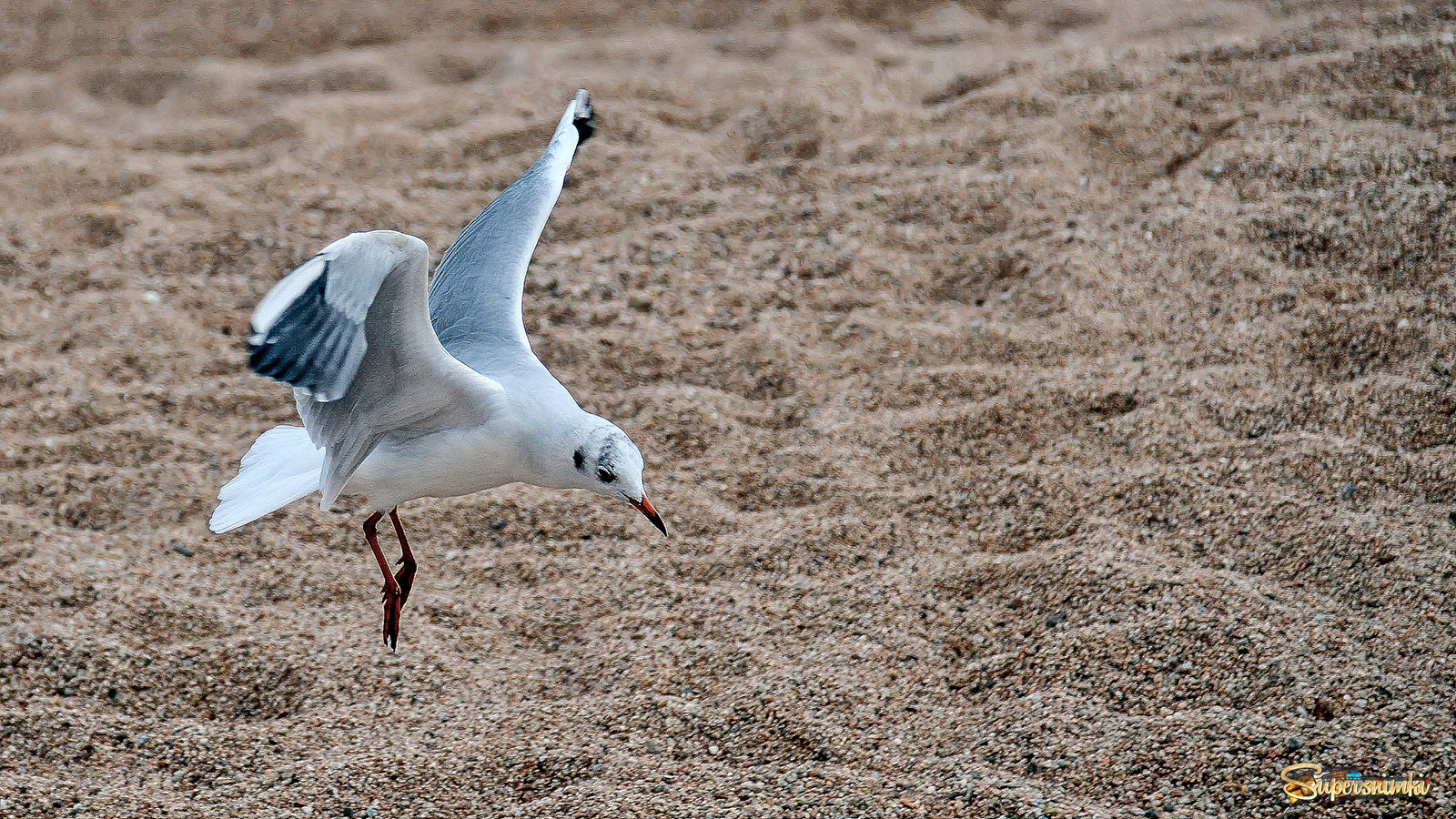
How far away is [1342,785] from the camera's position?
6.88 feet

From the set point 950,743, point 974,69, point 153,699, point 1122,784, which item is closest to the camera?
point 1122,784

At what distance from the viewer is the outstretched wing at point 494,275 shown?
8.41 feet

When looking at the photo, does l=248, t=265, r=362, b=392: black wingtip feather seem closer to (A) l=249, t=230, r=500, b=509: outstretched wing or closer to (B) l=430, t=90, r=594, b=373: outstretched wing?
(A) l=249, t=230, r=500, b=509: outstretched wing

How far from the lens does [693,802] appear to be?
225cm

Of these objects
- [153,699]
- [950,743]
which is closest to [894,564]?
[950,743]

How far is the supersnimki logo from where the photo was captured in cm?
208

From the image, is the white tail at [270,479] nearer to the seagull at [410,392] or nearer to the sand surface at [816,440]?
the seagull at [410,392]

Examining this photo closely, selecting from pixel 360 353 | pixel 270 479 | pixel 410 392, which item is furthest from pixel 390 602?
pixel 360 353

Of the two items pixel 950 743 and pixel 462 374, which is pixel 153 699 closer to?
pixel 462 374

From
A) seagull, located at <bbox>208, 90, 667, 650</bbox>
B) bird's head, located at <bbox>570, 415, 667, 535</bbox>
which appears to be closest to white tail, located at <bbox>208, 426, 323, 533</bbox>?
seagull, located at <bbox>208, 90, 667, 650</bbox>

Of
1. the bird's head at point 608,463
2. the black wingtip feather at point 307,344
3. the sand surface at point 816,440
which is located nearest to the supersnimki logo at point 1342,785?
the sand surface at point 816,440

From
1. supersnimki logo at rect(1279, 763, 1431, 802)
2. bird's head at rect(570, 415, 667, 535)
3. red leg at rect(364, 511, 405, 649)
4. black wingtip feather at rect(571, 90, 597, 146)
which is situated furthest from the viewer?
black wingtip feather at rect(571, 90, 597, 146)

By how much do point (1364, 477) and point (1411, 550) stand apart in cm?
23

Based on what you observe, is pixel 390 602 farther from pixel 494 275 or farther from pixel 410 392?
pixel 494 275
